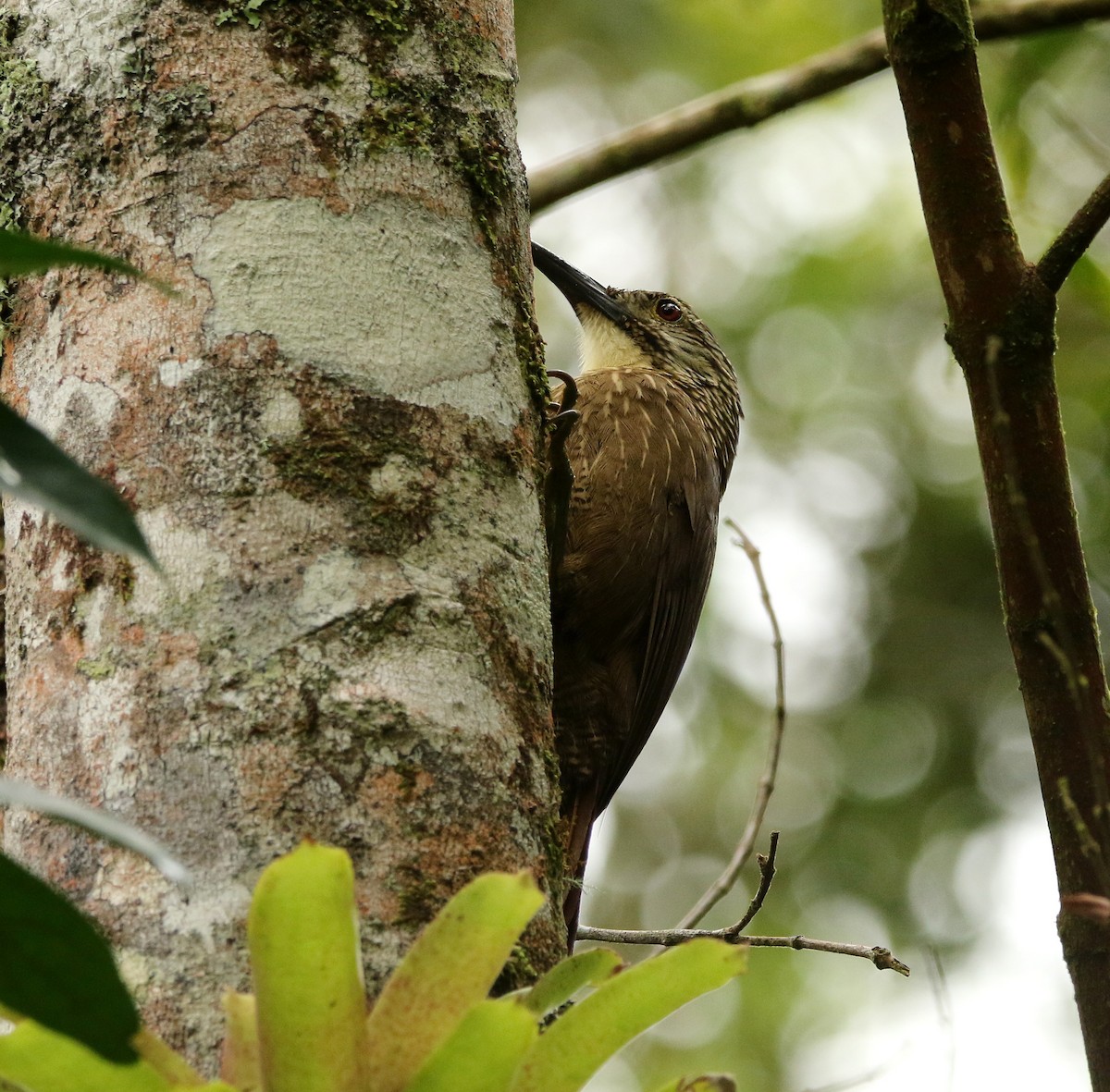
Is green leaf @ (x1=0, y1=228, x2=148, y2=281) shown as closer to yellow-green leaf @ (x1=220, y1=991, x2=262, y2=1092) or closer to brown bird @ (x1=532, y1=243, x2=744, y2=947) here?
yellow-green leaf @ (x1=220, y1=991, x2=262, y2=1092)

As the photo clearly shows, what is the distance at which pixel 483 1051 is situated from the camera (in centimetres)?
96

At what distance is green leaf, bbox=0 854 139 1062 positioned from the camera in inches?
29.6

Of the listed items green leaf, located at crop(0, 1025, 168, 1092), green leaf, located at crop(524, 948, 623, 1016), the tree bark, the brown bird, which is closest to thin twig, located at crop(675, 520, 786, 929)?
the brown bird

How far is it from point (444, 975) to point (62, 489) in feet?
1.56

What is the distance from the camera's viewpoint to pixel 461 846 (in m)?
1.32

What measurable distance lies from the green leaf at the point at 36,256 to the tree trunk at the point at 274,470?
60cm

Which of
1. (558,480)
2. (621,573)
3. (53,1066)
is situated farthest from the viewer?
(621,573)

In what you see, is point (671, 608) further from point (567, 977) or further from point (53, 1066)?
point (53, 1066)

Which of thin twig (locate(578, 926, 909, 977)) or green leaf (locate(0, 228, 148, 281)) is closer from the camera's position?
green leaf (locate(0, 228, 148, 281))

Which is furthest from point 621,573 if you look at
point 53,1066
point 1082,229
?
point 53,1066

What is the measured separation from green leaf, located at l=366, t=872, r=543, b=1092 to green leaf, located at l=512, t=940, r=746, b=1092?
0.07 m

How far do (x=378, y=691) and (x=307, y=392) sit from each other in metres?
0.34

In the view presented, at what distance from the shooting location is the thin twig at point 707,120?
3.30 meters

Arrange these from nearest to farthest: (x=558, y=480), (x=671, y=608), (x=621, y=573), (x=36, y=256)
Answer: (x=36, y=256), (x=558, y=480), (x=621, y=573), (x=671, y=608)
